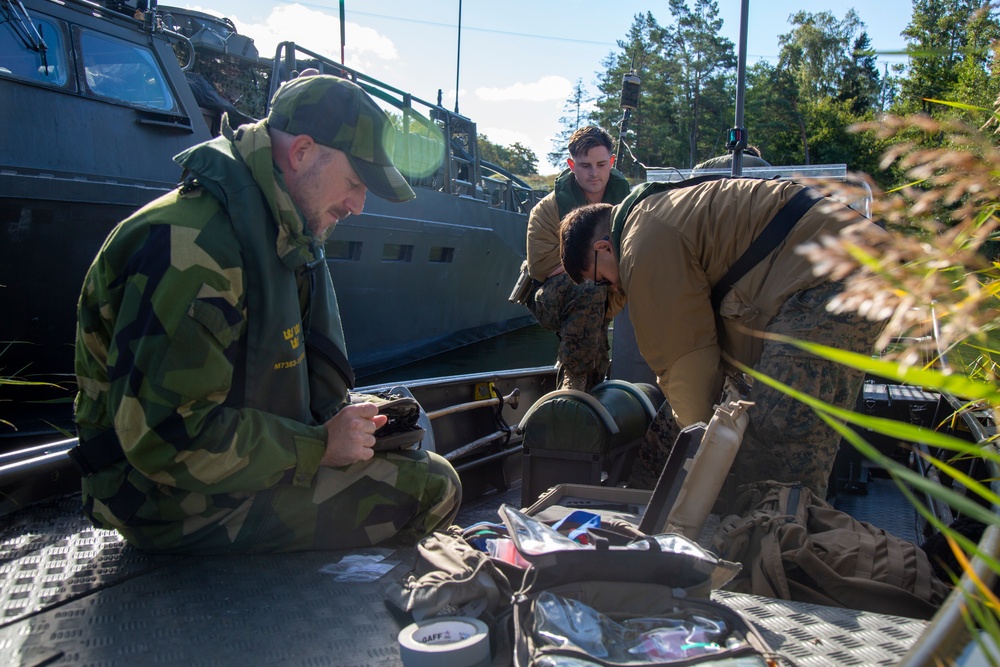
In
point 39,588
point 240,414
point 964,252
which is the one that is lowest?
point 39,588

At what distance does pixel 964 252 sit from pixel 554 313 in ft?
12.5

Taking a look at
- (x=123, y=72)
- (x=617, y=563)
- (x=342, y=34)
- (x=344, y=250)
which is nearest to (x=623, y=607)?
(x=617, y=563)

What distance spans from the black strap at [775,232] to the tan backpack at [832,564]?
1.00 metres

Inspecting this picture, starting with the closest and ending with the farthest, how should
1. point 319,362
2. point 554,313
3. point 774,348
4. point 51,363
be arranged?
point 319,362 < point 774,348 < point 554,313 < point 51,363

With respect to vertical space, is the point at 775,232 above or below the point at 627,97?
below

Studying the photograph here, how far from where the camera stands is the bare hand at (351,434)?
2219 mm

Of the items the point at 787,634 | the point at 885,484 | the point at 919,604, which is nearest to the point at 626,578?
the point at 787,634

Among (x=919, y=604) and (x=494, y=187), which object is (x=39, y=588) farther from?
(x=494, y=187)

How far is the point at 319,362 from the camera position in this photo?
264 cm

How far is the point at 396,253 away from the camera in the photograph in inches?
443

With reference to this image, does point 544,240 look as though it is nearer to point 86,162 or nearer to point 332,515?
point 332,515

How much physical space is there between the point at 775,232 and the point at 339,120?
1697mm

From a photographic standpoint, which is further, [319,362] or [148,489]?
[319,362]

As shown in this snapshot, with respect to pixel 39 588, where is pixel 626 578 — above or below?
above
